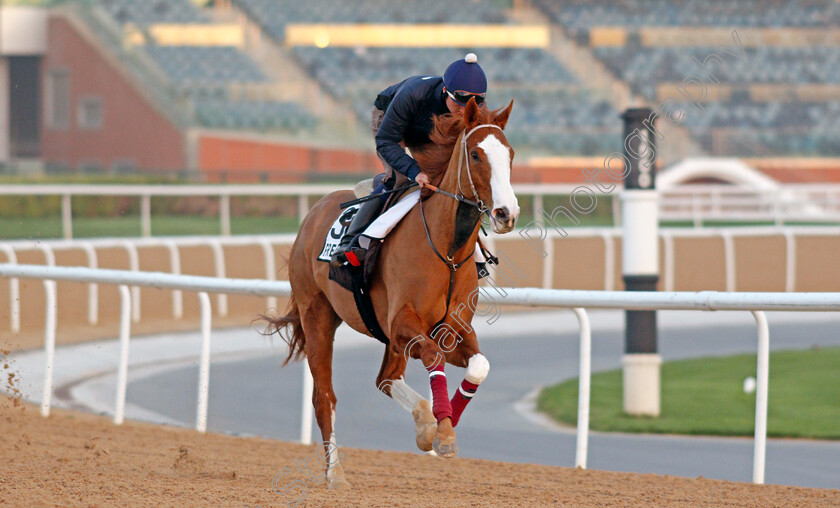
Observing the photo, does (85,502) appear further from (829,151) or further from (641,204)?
(829,151)

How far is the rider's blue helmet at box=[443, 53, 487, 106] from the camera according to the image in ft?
14.9

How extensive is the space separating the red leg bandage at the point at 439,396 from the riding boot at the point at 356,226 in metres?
0.76

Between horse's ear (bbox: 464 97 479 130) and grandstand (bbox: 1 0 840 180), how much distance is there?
21.1m

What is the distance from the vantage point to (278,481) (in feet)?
16.8

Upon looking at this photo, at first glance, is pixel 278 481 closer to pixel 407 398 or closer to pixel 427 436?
pixel 407 398

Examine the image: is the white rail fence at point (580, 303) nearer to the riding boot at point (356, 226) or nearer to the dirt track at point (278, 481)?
the dirt track at point (278, 481)

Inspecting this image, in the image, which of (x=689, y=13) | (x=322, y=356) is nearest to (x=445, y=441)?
(x=322, y=356)

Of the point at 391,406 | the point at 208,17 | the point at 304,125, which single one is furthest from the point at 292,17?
the point at 391,406

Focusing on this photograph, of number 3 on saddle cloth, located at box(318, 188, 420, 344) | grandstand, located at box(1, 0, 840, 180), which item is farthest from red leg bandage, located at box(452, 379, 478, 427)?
grandstand, located at box(1, 0, 840, 180)

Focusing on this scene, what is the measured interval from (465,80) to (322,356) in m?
1.66

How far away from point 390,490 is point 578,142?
22624 millimetres

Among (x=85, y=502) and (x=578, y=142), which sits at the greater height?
(x=578, y=142)

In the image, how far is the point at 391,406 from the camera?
28.1 feet

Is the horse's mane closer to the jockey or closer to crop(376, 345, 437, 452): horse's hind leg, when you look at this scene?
the jockey
